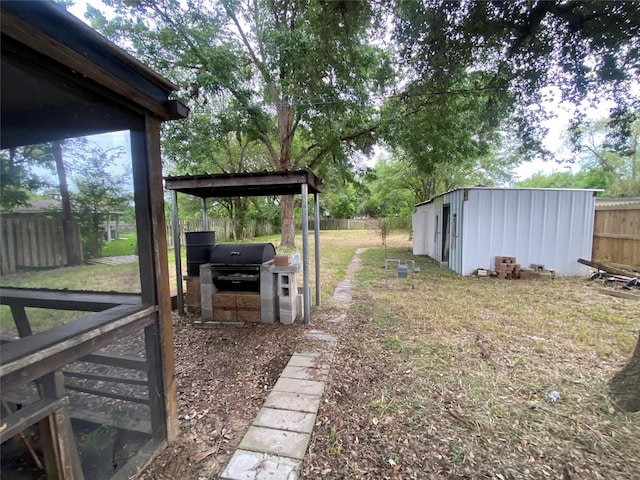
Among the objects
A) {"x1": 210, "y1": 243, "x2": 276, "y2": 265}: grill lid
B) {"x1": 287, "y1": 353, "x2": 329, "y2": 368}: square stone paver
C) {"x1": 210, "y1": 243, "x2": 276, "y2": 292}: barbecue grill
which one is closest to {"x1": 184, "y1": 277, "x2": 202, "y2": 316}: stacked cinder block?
{"x1": 210, "y1": 243, "x2": 276, "y2": 292}: barbecue grill

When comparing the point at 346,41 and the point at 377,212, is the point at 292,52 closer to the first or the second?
the point at 346,41

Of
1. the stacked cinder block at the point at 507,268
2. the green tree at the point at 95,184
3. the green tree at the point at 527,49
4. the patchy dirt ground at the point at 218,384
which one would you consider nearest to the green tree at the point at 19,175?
the green tree at the point at 95,184

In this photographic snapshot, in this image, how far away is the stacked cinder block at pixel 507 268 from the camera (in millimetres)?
6371

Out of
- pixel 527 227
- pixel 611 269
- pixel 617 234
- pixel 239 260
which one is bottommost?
pixel 611 269

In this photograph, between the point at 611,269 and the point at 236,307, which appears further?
the point at 611,269

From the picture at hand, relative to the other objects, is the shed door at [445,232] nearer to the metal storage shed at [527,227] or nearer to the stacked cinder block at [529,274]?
the metal storage shed at [527,227]

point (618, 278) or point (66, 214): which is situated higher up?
point (66, 214)

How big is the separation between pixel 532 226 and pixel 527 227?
0.36 feet

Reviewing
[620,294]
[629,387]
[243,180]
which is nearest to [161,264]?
[243,180]

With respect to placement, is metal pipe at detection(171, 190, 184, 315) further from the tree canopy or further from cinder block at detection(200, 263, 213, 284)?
the tree canopy

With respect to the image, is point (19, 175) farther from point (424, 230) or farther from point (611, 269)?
point (424, 230)

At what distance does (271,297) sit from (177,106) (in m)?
2.60

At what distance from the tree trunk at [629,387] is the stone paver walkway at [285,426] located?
2.20m

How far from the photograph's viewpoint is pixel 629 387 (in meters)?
2.06
